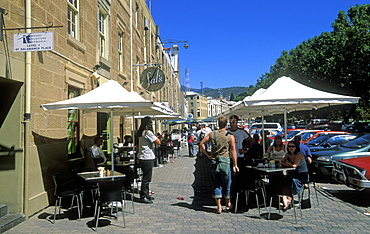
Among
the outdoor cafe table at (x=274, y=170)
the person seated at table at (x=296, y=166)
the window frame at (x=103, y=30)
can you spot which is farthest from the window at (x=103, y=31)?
the person seated at table at (x=296, y=166)

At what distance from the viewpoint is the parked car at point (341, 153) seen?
8.85 m

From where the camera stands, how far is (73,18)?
873cm

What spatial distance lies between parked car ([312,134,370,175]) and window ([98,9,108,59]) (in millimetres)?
8088

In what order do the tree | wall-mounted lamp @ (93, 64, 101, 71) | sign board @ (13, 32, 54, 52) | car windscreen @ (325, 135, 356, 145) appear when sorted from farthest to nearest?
1. the tree
2. car windscreen @ (325, 135, 356, 145)
3. wall-mounted lamp @ (93, 64, 101, 71)
4. sign board @ (13, 32, 54, 52)

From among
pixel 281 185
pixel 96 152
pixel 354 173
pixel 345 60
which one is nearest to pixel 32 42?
pixel 96 152

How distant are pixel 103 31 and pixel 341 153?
907 centimetres

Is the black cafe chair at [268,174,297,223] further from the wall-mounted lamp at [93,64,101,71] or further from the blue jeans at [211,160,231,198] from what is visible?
the wall-mounted lamp at [93,64,101,71]

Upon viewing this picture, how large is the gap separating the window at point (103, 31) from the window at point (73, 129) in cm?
300

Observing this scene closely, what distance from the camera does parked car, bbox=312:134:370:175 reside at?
885 cm

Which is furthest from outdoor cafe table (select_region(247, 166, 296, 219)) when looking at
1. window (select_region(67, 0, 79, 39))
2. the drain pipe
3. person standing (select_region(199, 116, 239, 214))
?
window (select_region(67, 0, 79, 39))

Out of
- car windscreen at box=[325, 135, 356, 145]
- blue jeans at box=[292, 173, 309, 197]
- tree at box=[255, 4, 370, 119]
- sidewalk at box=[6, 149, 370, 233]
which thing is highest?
tree at box=[255, 4, 370, 119]

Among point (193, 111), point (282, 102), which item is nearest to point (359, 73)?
point (282, 102)

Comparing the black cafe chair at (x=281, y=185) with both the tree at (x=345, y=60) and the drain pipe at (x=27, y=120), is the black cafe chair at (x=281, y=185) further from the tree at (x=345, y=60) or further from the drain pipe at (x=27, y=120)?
the tree at (x=345, y=60)

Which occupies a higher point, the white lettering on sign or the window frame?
the window frame
